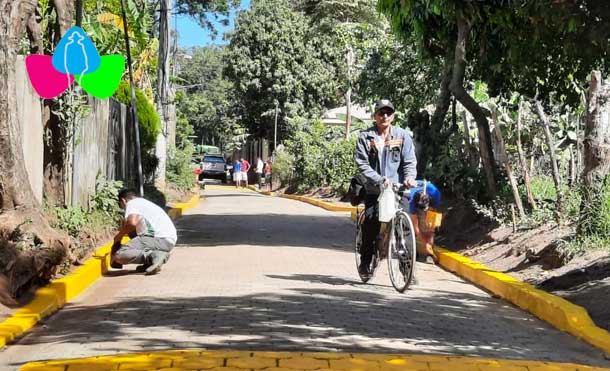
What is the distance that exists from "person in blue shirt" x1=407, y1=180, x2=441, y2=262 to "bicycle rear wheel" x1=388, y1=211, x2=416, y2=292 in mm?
1799

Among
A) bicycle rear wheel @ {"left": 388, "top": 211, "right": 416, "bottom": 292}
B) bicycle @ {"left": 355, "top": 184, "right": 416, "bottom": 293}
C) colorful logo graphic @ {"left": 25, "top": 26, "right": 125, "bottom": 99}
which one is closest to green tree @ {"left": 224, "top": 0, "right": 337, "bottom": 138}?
colorful logo graphic @ {"left": 25, "top": 26, "right": 125, "bottom": 99}

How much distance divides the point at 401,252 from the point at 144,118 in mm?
13443

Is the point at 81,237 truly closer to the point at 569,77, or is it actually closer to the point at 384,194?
the point at 384,194

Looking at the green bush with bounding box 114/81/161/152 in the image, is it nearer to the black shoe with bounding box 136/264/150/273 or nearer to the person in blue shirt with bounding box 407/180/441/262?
the black shoe with bounding box 136/264/150/273

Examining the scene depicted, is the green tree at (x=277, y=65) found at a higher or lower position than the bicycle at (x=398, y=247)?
higher

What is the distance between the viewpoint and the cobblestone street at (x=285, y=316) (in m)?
5.98

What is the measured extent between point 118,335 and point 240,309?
1.32 meters

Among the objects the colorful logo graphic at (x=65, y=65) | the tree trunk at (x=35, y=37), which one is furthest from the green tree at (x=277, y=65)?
the colorful logo graphic at (x=65, y=65)

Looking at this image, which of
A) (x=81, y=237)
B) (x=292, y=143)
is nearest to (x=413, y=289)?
(x=81, y=237)

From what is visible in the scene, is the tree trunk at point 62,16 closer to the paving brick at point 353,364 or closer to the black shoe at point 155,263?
the black shoe at point 155,263

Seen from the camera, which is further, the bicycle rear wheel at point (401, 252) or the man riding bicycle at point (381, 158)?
the man riding bicycle at point (381, 158)

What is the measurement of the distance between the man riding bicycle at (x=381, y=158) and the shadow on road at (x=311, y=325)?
83cm

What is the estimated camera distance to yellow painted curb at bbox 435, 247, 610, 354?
6676 millimetres

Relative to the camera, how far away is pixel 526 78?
12797 mm
